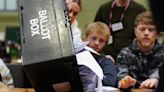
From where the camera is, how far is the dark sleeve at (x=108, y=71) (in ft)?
6.06

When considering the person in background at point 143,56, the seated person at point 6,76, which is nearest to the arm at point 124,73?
the person in background at point 143,56

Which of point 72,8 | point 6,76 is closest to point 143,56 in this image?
point 72,8

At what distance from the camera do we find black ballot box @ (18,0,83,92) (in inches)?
55.1

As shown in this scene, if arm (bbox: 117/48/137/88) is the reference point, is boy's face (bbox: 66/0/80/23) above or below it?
above

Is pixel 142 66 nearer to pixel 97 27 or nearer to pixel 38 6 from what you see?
pixel 97 27

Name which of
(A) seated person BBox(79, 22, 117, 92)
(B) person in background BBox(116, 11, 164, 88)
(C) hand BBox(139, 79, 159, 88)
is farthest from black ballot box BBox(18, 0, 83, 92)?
(B) person in background BBox(116, 11, 164, 88)

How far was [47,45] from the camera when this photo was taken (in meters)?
1.45

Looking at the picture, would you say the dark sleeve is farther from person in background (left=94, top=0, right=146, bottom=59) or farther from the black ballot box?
person in background (left=94, top=0, right=146, bottom=59)

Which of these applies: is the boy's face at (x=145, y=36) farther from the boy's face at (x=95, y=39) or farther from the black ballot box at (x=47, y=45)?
the black ballot box at (x=47, y=45)

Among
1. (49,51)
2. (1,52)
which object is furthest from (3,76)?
(1,52)

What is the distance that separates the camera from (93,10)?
4.42 meters

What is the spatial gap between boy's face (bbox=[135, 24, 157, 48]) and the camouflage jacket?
0.12ft

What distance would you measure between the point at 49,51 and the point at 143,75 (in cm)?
75

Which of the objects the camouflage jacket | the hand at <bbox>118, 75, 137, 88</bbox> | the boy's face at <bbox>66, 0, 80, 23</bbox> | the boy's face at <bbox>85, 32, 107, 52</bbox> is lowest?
the hand at <bbox>118, 75, 137, 88</bbox>
